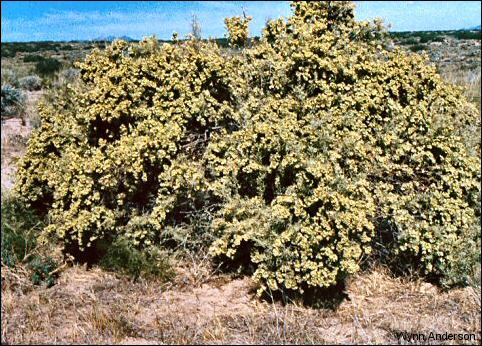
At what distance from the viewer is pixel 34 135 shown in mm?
6117

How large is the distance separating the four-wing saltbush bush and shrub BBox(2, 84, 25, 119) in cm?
497

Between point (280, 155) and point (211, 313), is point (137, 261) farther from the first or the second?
point (280, 155)

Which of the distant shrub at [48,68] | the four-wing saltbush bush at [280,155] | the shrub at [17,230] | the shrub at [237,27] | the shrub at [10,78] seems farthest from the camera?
the distant shrub at [48,68]

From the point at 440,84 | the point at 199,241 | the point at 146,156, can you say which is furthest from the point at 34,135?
the point at 440,84

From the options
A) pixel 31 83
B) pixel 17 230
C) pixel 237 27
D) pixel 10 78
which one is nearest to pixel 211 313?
pixel 17 230

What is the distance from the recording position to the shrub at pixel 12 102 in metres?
10.5

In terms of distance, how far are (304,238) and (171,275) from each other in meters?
1.51

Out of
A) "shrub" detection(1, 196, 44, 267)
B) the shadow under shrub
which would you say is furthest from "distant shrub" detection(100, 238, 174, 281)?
"shrub" detection(1, 196, 44, 267)

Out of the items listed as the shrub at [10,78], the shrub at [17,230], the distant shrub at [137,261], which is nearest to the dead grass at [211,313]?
the distant shrub at [137,261]

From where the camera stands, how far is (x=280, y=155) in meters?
4.98

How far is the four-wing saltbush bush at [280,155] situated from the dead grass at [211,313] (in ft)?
0.87

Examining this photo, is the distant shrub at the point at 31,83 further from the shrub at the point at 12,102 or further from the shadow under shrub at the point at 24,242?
the shadow under shrub at the point at 24,242

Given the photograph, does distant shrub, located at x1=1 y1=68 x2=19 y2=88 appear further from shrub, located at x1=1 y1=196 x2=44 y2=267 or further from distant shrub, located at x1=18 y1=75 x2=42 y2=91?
shrub, located at x1=1 y1=196 x2=44 y2=267

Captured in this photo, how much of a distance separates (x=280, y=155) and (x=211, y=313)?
63.2 inches
